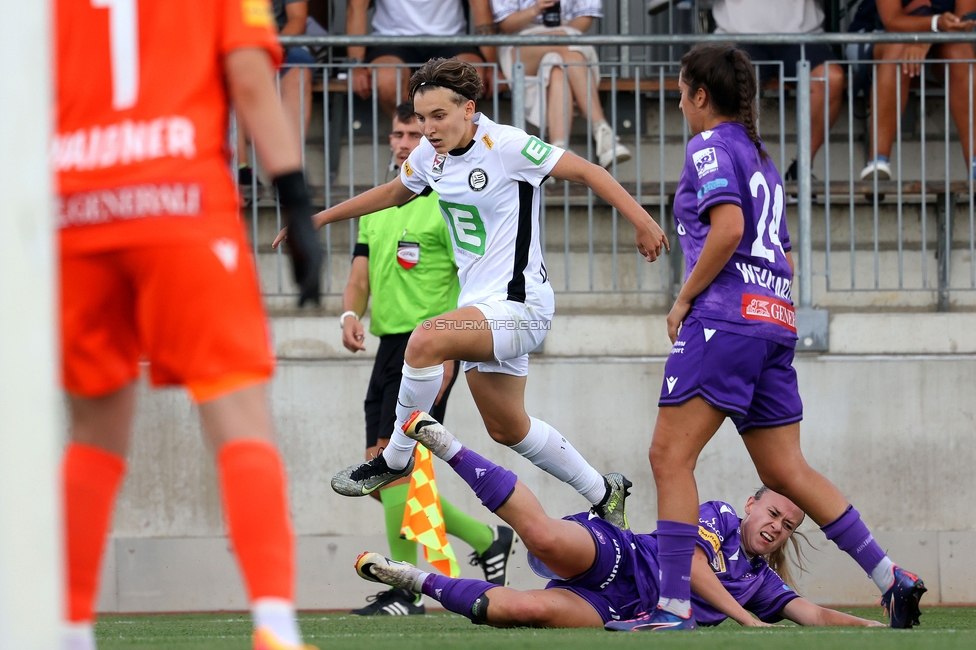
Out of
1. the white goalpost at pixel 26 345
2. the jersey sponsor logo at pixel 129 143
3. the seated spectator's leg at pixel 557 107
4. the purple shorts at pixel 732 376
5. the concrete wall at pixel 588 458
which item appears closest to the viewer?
the white goalpost at pixel 26 345

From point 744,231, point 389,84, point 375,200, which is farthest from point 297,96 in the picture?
point 744,231

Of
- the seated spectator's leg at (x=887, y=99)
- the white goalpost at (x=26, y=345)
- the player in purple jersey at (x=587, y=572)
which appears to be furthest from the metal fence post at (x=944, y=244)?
the white goalpost at (x=26, y=345)

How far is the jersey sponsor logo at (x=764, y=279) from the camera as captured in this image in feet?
14.3

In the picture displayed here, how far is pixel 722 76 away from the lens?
4.35m

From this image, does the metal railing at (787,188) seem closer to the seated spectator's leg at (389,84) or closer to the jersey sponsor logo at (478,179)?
the seated spectator's leg at (389,84)

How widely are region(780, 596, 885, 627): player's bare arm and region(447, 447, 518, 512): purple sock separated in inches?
52.2

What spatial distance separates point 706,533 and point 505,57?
390 cm

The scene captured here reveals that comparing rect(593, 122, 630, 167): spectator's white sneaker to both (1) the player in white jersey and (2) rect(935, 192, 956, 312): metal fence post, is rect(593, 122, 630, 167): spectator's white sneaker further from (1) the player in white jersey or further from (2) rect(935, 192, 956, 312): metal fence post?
(1) the player in white jersey

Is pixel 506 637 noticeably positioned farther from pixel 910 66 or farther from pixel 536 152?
pixel 910 66

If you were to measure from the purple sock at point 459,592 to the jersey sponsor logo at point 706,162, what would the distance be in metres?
1.75

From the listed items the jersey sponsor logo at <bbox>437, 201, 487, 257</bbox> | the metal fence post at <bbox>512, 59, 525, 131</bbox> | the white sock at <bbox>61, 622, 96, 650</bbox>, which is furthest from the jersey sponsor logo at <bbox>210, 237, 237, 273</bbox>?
the metal fence post at <bbox>512, 59, 525, 131</bbox>

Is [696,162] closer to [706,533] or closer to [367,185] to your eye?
[706,533]

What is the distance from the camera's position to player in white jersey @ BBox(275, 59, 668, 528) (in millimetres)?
4750

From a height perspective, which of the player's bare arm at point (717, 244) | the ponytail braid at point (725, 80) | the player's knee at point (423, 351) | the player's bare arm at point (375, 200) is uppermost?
the ponytail braid at point (725, 80)
